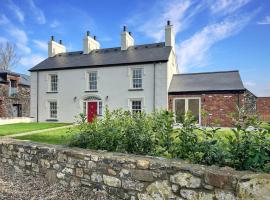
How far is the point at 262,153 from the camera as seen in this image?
3484 mm

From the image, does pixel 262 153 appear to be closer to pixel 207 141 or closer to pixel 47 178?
pixel 207 141

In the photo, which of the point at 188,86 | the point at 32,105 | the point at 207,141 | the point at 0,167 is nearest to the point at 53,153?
the point at 0,167

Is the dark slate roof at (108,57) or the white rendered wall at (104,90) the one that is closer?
the white rendered wall at (104,90)

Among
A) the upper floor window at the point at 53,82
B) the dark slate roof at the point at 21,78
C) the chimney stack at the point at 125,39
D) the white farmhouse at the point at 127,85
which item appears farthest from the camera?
the dark slate roof at the point at 21,78

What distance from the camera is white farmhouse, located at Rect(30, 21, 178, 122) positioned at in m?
19.4

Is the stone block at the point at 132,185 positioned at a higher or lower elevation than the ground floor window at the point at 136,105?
lower

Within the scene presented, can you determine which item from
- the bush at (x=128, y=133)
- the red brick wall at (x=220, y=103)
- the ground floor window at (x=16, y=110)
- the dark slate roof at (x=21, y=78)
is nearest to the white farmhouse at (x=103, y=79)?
the red brick wall at (x=220, y=103)

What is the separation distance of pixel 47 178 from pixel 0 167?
2115mm

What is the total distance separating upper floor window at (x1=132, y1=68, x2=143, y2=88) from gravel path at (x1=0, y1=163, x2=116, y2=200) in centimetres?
1463

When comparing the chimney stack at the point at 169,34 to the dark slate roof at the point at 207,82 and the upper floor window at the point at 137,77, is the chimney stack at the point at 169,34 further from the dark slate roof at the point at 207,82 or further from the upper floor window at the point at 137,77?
the upper floor window at the point at 137,77

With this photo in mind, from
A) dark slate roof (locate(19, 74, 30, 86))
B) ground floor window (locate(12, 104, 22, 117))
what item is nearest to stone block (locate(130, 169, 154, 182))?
ground floor window (locate(12, 104, 22, 117))

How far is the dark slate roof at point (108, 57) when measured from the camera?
20.1 meters

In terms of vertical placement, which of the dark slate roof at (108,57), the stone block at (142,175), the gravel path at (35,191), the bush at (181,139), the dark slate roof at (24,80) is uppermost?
the dark slate roof at (108,57)

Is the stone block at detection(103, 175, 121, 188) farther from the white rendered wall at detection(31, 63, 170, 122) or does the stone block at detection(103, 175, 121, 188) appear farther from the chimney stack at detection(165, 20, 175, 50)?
the chimney stack at detection(165, 20, 175, 50)
